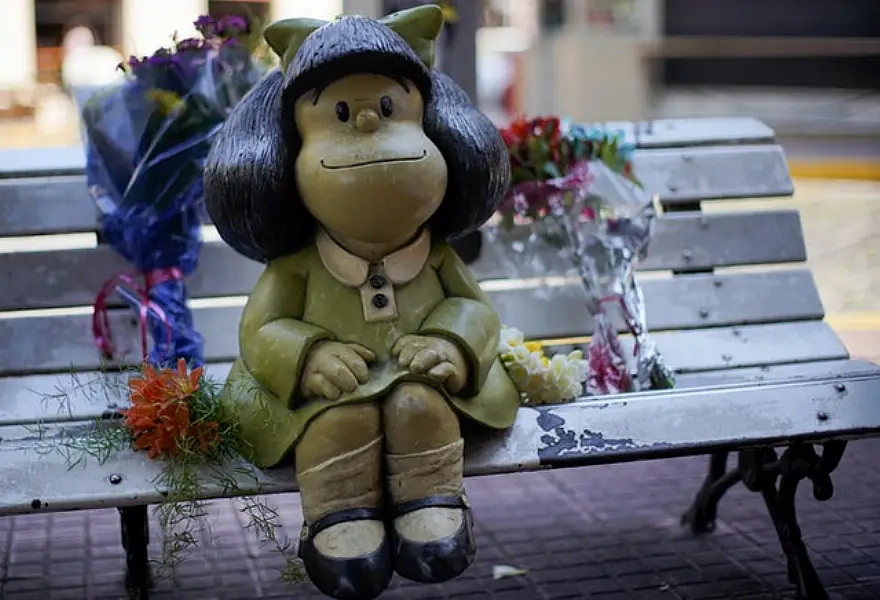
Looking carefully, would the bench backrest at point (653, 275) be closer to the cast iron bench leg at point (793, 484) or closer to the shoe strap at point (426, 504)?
the cast iron bench leg at point (793, 484)

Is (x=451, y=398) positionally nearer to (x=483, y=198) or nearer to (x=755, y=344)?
(x=483, y=198)

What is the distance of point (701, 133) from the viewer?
401 cm

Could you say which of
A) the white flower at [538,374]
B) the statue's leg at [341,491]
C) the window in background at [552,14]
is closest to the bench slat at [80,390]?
the white flower at [538,374]

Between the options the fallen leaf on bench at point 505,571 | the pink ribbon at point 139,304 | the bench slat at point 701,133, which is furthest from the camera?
the bench slat at point 701,133

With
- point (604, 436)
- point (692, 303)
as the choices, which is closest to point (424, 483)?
point (604, 436)

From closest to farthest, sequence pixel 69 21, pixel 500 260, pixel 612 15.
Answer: pixel 500 260, pixel 612 15, pixel 69 21

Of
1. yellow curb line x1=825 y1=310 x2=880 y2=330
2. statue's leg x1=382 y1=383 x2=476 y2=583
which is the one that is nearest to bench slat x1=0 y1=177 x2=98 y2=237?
statue's leg x1=382 y1=383 x2=476 y2=583

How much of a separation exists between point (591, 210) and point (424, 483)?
46.7 inches

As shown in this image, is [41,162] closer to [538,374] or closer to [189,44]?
[189,44]

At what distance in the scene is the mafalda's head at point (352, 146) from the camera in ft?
8.36

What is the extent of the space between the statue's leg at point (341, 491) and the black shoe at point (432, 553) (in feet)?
0.10

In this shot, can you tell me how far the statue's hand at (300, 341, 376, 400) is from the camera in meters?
2.53

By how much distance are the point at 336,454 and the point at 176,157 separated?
1072mm

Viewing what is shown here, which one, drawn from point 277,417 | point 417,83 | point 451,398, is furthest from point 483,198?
point 277,417
